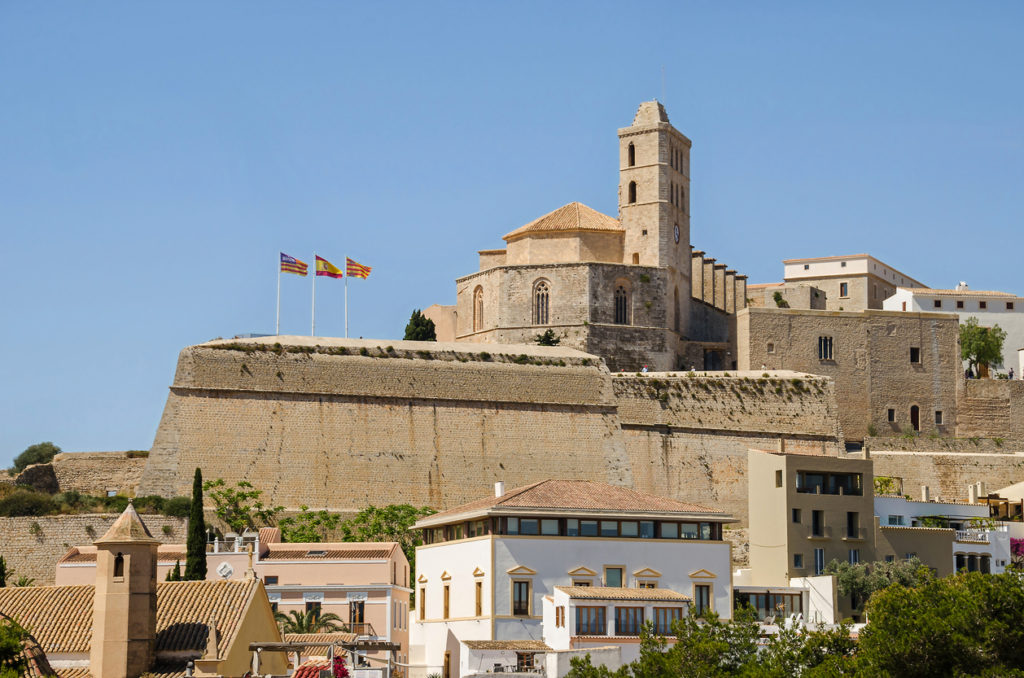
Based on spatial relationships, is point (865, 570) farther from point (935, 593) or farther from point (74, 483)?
point (74, 483)

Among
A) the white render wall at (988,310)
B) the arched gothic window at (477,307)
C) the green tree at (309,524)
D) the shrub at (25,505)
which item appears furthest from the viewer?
the white render wall at (988,310)

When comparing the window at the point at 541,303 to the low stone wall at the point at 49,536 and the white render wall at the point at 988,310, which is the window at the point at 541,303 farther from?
the white render wall at the point at 988,310

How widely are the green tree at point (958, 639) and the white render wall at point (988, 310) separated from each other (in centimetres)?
5186

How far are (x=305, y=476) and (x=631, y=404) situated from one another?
42.1 feet

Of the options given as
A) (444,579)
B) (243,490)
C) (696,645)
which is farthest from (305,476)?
(696,645)

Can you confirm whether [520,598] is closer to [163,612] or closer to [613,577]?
[613,577]

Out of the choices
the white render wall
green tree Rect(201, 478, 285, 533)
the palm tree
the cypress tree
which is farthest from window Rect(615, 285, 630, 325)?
the palm tree

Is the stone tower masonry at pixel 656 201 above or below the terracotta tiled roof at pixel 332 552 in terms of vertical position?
above

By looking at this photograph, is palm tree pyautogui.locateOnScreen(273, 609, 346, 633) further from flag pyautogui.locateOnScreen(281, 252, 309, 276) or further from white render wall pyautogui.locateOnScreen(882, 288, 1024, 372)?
white render wall pyautogui.locateOnScreen(882, 288, 1024, 372)

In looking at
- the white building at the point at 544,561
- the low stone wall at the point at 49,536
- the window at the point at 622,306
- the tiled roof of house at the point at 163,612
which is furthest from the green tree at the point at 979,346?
the tiled roof of house at the point at 163,612

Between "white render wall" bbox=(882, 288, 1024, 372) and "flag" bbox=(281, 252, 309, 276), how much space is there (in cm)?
3254

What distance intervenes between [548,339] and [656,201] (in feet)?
26.3

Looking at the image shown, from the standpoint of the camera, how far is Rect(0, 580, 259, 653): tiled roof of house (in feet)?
90.0

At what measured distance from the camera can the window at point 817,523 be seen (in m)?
45.1
